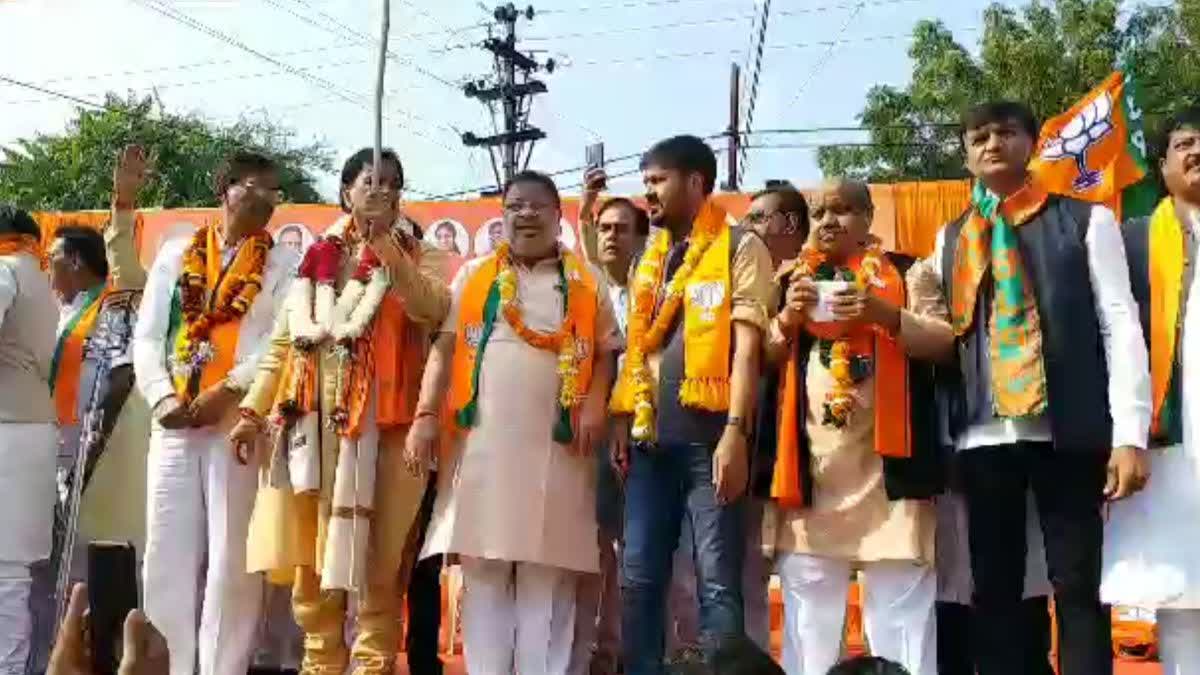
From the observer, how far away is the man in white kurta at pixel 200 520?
4285mm

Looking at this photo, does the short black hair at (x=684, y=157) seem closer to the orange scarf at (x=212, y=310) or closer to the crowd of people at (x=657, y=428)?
the crowd of people at (x=657, y=428)

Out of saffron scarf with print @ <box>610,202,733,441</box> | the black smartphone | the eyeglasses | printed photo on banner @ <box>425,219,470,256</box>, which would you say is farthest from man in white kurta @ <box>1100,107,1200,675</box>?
printed photo on banner @ <box>425,219,470,256</box>

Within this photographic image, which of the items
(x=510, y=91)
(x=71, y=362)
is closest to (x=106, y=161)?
(x=510, y=91)

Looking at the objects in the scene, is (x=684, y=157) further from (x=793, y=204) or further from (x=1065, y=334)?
(x=1065, y=334)

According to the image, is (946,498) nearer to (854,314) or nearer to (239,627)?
(854,314)

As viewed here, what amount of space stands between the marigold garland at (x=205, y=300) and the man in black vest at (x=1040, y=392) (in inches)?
93.5

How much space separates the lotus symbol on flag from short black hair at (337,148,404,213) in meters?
4.89

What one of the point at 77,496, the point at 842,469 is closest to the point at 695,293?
the point at 842,469

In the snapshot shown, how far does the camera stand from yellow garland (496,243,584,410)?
158 inches

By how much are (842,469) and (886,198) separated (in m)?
5.80

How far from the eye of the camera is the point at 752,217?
474cm

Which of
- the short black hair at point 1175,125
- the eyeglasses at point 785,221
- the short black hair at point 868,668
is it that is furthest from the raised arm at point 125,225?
the short black hair at point 868,668

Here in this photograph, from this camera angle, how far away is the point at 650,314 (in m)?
3.85

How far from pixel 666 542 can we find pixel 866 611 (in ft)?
1.88
